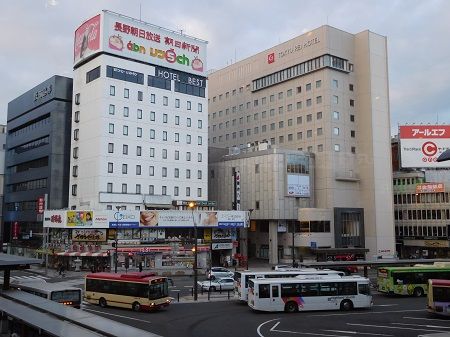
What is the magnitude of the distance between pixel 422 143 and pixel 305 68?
91.4 feet

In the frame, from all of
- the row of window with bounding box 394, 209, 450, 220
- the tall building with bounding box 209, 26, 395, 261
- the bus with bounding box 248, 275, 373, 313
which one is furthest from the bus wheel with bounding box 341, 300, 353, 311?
the row of window with bounding box 394, 209, 450, 220

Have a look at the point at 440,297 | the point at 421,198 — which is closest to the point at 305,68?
the point at 421,198

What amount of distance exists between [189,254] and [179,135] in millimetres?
20410

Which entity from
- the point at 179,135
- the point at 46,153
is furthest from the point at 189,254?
the point at 46,153

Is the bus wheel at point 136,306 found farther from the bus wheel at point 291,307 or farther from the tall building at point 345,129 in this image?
the tall building at point 345,129

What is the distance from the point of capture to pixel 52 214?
74.9 metres

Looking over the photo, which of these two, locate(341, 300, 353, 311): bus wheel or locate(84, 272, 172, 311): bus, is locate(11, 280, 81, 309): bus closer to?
locate(84, 272, 172, 311): bus

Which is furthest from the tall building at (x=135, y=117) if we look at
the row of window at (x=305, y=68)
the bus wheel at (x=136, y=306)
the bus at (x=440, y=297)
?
the bus at (x=440, y=297)

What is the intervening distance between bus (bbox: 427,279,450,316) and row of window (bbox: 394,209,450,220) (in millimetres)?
63500

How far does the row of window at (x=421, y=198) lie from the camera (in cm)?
9331

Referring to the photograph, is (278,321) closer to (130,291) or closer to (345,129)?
(130,291)

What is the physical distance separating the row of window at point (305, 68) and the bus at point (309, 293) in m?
59.6

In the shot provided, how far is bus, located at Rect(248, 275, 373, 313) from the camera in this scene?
3694cm

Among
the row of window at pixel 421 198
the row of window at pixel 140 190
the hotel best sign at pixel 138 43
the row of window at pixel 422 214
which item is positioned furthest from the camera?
the row of window at pixel 421 198
